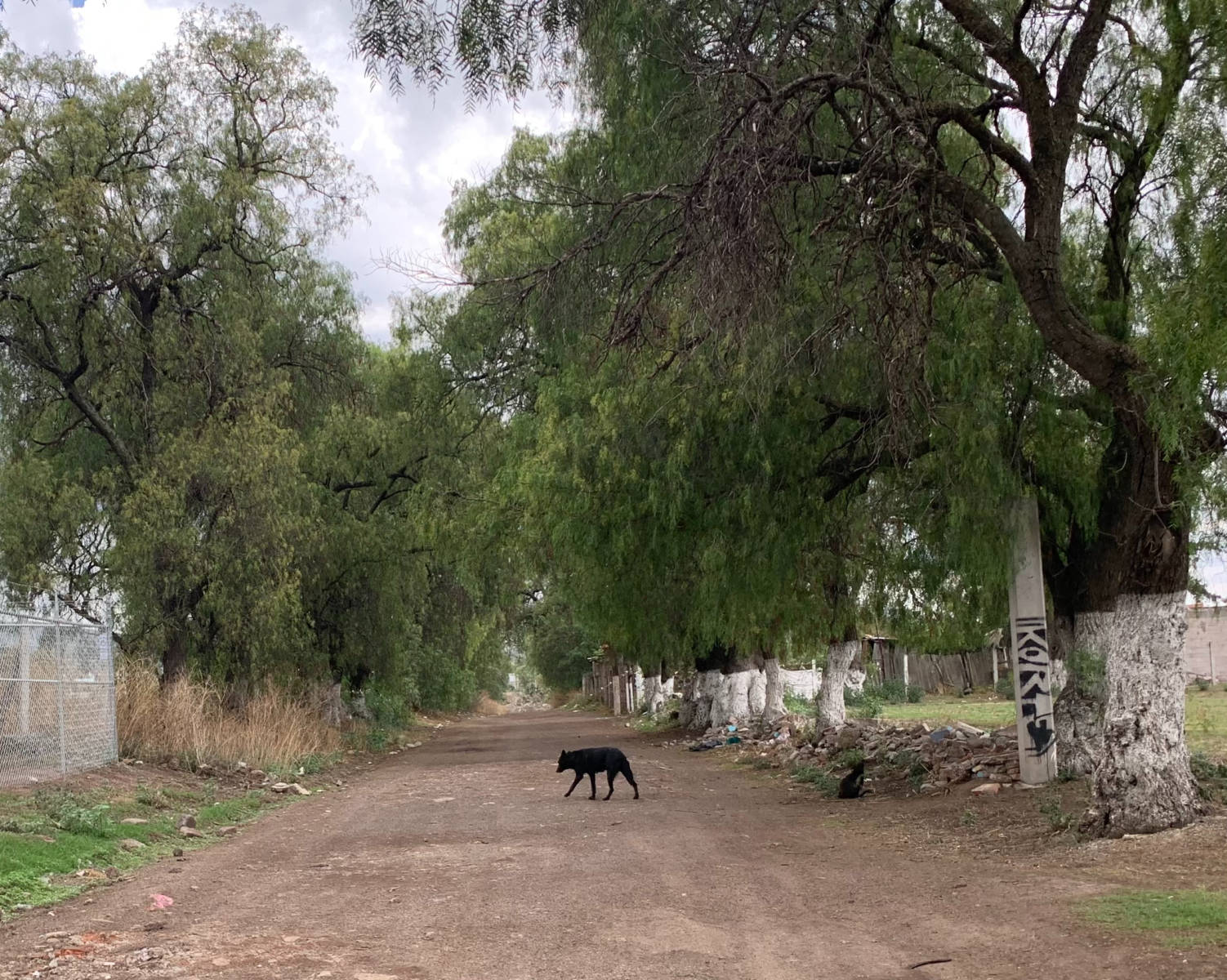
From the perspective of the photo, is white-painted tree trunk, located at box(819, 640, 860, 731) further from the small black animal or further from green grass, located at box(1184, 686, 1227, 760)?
the small black animal

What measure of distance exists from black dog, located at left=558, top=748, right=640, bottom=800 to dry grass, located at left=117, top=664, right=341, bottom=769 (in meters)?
6.32

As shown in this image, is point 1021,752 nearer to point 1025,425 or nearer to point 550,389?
point 1025,425

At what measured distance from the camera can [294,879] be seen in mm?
10148

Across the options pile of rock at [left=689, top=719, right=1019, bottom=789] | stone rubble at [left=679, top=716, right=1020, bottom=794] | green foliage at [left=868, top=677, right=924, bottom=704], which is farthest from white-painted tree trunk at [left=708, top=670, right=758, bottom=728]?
green foliage at [left=868, top=677, right=924, bottom=704]

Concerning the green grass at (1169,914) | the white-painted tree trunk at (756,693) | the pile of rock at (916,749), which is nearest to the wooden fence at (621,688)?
the white-painted tree trunk at (756,693)

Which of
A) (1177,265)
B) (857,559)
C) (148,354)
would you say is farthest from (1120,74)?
(148,354)

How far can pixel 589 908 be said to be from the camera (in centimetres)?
844

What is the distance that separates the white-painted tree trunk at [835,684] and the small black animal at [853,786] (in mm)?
6915

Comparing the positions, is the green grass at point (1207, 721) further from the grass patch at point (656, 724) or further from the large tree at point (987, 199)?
the grass patch at point (656, 724)

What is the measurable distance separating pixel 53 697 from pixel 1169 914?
44.9 ft

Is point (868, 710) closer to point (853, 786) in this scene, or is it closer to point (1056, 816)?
point (853, 786)

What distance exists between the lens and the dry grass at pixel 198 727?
18.7m

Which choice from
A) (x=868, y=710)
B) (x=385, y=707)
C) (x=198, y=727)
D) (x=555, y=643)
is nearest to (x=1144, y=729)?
(x=198, y=727)

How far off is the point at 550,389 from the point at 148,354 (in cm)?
885
